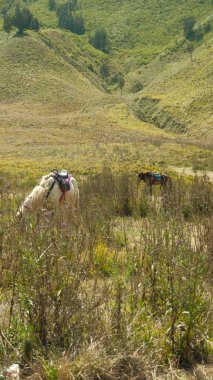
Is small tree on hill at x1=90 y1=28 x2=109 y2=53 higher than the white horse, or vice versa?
small tree on hill at x1=90 y1=28 x2=109 y2=53

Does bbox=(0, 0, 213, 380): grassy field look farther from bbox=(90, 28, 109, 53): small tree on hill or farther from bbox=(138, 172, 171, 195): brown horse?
bbox=(90, 28, 109, 53): small tree on hill

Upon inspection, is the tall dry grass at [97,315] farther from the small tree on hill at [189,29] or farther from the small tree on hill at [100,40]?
the small tree on hill at [100,40]

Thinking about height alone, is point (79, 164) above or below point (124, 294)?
below

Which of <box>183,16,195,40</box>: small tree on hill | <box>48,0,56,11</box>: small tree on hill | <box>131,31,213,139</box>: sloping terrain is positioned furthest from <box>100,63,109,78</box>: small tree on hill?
<box>48,0,56,11</box>: small tree on hill

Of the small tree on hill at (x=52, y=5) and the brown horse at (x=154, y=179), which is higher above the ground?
the small tree on hill at (x=52, y=5)

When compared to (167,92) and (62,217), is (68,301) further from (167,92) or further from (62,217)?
(167,92)

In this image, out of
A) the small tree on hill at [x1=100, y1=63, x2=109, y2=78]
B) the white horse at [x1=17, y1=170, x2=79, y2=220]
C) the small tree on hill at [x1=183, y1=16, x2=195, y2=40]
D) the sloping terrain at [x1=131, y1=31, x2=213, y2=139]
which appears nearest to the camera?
the white horse at [x1=17, y1=170, x2=79, y2=220]

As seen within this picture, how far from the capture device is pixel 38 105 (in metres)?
66.8

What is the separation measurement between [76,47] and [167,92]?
39854 millimetres

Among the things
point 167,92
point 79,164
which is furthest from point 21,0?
point 79,164

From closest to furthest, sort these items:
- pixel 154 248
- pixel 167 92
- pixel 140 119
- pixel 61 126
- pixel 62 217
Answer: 1. pixel 154 248
2. pixel 62 217
3. pixel 61 126
4. pixel 140 119
5. pixel 167 92

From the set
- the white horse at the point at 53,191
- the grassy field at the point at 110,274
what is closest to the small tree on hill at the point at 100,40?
the grassy field at the point at 110,274

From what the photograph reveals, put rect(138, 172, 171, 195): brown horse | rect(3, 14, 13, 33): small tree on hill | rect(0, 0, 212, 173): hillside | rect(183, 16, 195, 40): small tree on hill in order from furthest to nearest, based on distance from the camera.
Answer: rect(183, 16, 195, 40): small tree on hill < rect(3, 14, 13, 33): small tree on hill < rect(0, 0, 212, 173): hillside < rect(138, 172, 171, 195): brown horse

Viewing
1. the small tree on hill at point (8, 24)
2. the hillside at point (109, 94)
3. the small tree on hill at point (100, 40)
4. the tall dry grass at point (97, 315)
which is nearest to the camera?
the tall dry grass at point (97, 315)
